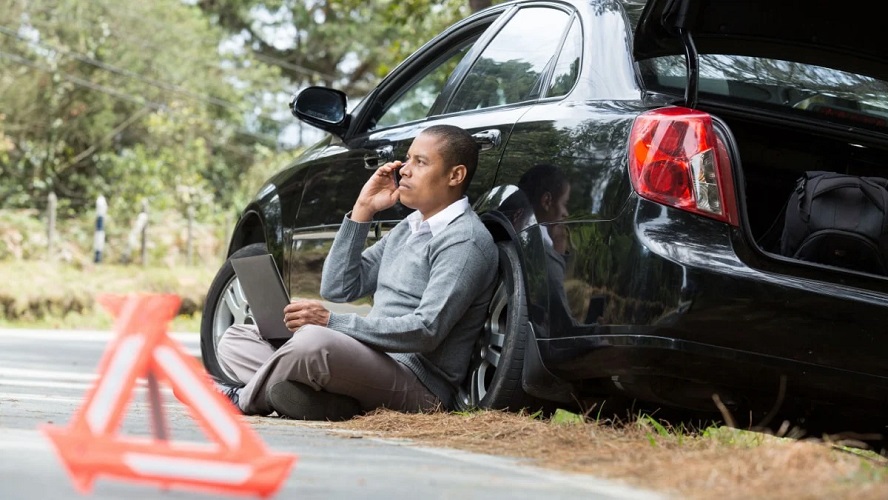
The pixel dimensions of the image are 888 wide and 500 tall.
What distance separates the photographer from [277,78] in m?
36.6

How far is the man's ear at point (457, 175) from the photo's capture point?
197 inches

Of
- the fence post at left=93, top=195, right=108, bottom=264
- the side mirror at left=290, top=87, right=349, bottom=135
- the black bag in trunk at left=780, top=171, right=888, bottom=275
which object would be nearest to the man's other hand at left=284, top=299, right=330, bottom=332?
the side mirror at left=290, top=87, right=349, bottom=135

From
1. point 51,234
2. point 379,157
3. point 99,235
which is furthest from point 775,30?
point 99,235

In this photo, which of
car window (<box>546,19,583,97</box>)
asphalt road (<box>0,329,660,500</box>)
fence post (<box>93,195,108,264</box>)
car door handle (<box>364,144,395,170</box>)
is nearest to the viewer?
asphalt road (<box>0,329,660,500</box>)

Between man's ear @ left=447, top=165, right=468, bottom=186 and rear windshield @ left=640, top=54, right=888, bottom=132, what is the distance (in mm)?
925

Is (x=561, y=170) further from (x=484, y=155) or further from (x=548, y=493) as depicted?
(x=548, y=493)

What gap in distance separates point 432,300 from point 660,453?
4.58 feet

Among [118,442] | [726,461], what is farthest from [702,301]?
[118,442]

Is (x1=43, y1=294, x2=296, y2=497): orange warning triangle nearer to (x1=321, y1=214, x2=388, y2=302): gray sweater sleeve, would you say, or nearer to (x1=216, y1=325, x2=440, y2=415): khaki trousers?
(x1=216, y1=325, x2=440, y2=415): khaki trousers

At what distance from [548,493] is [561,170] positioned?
1631mm

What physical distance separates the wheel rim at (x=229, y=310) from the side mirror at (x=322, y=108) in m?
0.93

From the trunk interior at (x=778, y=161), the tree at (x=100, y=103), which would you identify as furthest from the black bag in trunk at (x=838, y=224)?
the tree at (x=100, y=103)

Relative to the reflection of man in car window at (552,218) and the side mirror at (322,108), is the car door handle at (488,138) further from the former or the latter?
the side mirror at (322,108)

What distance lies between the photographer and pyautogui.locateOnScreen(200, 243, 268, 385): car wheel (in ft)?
21.1
